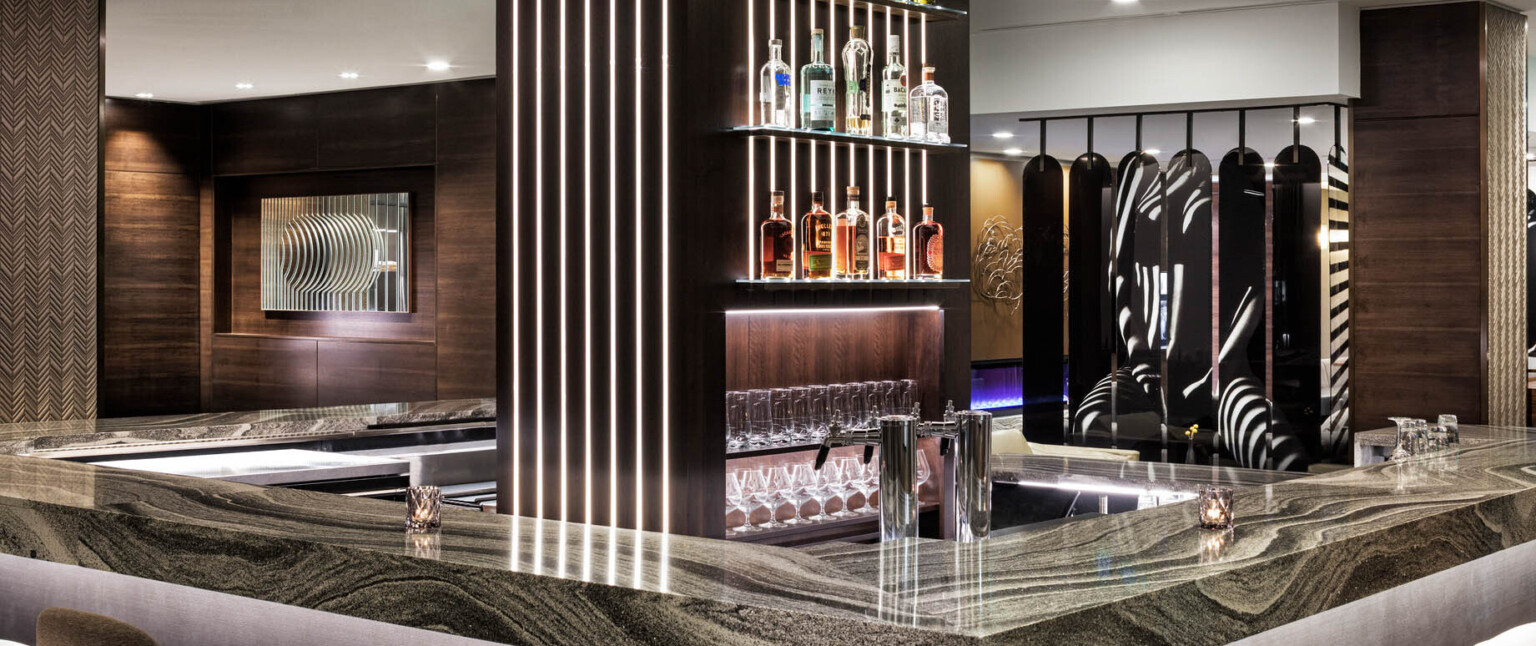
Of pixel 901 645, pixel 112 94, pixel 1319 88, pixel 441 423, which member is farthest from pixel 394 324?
pixel 901 645

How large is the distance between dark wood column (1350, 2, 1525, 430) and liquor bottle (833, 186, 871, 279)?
4560 mm

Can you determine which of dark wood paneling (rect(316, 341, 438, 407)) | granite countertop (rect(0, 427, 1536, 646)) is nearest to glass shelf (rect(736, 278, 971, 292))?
granite countertop (rect(0, 427, 1536, 646))

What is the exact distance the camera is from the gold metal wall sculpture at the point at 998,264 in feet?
34.4

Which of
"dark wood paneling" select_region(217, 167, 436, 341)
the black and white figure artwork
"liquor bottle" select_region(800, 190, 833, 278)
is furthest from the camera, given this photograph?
"dark wood paneling" select_region(217, 167, 436, 341)

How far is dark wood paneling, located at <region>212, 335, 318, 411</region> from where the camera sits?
9445mm

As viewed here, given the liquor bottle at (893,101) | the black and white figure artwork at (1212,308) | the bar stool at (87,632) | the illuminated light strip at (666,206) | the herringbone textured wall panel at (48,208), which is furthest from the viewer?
the black and white figure artwork at (1212,308)

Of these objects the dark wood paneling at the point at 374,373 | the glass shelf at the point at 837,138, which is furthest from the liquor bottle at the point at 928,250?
the dark wood paneling at the point at 374,373

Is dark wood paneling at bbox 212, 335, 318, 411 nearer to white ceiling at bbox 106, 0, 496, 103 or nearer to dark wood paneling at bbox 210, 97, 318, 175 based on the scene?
dark wood paneling at bbox 210, 97, 318, 175

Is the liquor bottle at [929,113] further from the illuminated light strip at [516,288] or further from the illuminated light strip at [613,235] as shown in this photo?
the illuminated light strip at [516,288]

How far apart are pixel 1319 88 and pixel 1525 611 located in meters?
3.98

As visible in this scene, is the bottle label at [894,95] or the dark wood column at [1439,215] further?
the dark wood column at [1439,215]

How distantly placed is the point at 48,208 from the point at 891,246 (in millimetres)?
3238

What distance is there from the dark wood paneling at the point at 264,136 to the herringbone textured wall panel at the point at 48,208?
4.31m

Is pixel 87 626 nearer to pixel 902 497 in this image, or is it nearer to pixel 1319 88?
pixel 902 497
